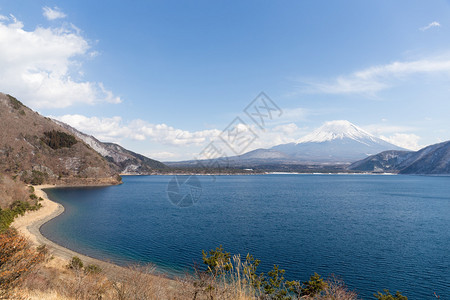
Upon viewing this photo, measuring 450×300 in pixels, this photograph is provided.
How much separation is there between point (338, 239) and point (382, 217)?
1623 centimetres

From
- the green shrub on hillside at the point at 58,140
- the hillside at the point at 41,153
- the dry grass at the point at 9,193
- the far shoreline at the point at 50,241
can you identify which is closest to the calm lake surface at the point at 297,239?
the far shoreline at the point at 50,241

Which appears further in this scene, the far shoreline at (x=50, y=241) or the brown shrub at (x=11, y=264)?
the far shoreline at (x=50, y=241)

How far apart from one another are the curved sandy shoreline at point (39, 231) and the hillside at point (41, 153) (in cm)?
4456

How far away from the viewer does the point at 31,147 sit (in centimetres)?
8494

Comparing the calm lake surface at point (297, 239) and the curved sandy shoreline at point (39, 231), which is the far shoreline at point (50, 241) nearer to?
the curved sandy shoreline at point (39, 231)

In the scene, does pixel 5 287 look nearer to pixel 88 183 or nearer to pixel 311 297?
pixel 311 297

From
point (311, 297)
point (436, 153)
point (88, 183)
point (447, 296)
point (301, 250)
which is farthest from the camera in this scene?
point (436, 153)

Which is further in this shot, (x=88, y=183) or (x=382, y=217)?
(x=88, y=183)

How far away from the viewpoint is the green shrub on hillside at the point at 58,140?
9288 cm

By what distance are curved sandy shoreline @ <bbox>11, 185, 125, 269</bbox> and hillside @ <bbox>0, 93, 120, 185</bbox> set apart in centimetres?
4456

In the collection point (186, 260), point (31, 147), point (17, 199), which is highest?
point (31, 147)

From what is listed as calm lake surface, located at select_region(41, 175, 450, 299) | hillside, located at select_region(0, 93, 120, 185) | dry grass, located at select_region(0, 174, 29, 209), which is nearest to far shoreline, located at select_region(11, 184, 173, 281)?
calm lake surface, located at select_region(41, 175, 450, 299)

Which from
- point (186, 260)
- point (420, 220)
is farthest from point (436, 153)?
point (186, 260)

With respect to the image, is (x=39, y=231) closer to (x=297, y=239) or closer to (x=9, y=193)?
(x=9, y=193)
